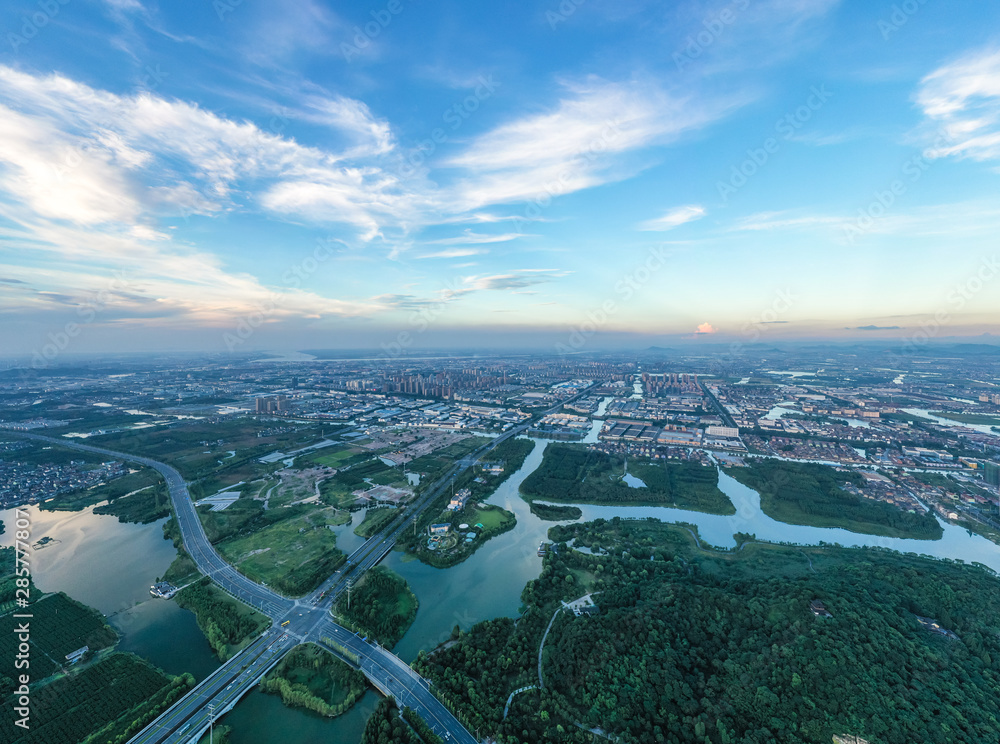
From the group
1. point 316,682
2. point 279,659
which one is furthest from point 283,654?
point 316,682

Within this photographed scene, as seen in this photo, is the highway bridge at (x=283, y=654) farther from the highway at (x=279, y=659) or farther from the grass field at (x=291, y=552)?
the grass field at (x=291, y=552)

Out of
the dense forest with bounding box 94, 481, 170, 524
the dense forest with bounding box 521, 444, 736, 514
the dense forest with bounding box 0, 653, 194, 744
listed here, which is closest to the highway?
the dense forest with bounding box 0, 653, 194, 744

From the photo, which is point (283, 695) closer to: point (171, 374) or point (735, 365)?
point (171, 374)

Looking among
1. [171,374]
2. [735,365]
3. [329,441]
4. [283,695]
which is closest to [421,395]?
[329,441]

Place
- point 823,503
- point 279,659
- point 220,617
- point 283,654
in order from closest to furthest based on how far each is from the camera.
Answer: point 279,659, point 283,654, point 220,617, point 823,503

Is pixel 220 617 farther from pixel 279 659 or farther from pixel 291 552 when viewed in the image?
pixel 291 552

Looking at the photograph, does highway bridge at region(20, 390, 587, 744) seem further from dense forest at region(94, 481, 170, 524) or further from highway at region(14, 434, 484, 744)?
dense forest at region(94, 481, 170, 524)
